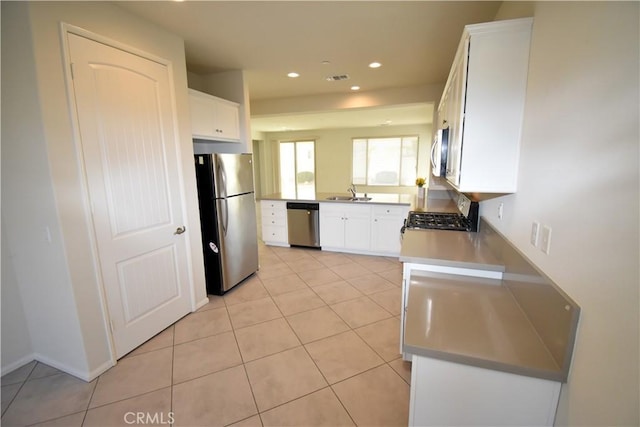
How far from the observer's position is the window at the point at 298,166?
9484 mm

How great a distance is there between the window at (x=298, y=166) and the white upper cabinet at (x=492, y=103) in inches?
314

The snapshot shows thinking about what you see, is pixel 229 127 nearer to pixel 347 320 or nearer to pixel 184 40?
pixel 184 40

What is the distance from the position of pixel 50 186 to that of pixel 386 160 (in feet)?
26.9

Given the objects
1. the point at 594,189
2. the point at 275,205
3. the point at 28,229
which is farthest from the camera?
the point at 275,205

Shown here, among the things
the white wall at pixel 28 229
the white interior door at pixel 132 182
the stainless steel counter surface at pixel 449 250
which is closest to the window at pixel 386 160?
the stainless steel counter surface at pixel 449 250

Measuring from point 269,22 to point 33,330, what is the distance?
2915mm

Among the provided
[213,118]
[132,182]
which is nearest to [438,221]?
[213,118]

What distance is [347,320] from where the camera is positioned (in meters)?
2.60

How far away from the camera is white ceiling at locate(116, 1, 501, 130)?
2.01m

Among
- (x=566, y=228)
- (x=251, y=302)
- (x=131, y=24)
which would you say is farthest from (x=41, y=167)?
(x=566, y=228)

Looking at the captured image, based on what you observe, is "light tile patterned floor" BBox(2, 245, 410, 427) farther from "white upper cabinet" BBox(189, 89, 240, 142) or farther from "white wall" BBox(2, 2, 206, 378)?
"white upper cabinet" BBox(189, 89, 240, 142)

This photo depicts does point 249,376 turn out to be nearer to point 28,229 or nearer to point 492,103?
point 28,229

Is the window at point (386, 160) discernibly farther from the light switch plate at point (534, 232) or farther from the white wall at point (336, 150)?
the light switch plate at point (534, 232)

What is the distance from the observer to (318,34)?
2422mm
